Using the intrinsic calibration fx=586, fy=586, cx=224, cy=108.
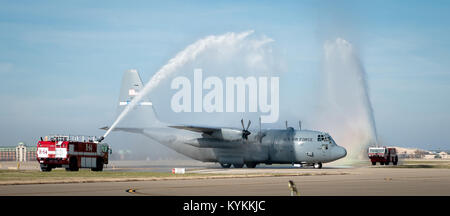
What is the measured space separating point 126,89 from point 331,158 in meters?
22.8

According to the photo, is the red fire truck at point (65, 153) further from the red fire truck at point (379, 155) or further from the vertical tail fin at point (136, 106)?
the red fire truck at point (379, 155)

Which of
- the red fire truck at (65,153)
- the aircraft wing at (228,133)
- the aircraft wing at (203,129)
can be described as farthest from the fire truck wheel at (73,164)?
the aircraft wing at (228,133)

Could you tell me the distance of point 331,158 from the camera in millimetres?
56688

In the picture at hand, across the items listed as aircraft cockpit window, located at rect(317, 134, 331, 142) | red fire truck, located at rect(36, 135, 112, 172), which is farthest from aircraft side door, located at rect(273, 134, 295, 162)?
red fire truck, located at rect(36, 135, 112, 172)

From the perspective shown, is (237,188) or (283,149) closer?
(237,188)

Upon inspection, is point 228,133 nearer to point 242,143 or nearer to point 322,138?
point 242,143

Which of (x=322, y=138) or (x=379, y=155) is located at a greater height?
(x=322, y=138)

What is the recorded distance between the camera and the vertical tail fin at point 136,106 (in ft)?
206

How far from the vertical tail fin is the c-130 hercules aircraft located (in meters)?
0.11

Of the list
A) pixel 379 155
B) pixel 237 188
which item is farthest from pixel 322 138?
pixel 237 188

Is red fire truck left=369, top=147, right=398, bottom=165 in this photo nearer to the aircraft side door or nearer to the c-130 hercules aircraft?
the c-130 hercules aircraft

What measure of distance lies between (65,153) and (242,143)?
62.7 feet

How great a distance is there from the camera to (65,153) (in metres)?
45.2
